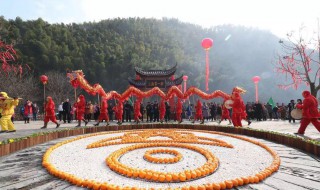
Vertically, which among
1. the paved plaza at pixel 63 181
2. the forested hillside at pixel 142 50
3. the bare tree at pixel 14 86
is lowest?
the paved plaza at pixel 63 181

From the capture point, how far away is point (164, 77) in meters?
29.8

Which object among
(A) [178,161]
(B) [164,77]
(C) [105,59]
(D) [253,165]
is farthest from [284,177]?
(C) [105,59]

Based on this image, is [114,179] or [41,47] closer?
[114,179]

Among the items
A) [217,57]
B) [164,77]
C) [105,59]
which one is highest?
[217,57]

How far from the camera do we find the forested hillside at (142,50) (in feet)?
139

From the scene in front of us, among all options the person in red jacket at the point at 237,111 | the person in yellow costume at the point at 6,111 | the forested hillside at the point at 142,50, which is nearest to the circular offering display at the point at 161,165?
the person in red jacket at the point at 237,111

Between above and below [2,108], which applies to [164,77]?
above

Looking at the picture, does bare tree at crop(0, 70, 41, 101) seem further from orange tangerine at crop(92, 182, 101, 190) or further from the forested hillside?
orange tangerine at crop(92, 182, 101, 190)

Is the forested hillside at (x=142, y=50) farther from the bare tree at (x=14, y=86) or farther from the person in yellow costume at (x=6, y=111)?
the bare tree at (x=14, y=86)

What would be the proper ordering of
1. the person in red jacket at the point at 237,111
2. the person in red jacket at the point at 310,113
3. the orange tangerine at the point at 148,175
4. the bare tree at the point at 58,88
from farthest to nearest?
the bare tree at the point at 58,88 → the person in red jacket at the point at 237,111 → the person in red jacket at the point at 310,113 → the orange tangerine at the point at 148,175

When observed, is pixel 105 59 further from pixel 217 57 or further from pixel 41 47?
pixel 217 57

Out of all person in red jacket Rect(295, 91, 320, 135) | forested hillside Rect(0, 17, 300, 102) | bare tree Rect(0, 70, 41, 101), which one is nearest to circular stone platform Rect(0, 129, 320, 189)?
person in red jacket Rect(295, 91, 320, 135)

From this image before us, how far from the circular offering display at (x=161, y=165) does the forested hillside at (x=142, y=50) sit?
928 centimetres

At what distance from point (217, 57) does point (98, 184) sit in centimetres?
8534
